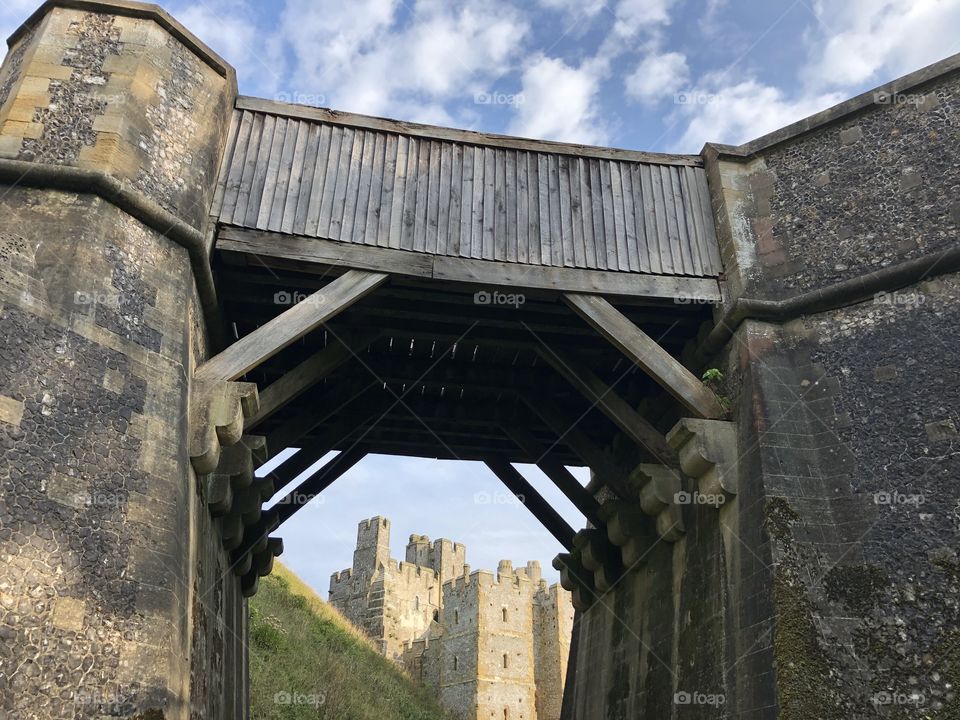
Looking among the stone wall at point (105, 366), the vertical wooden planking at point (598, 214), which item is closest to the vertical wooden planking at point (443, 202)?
the vertical wooden planking at point (598, 214)

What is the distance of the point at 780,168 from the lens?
8648mm

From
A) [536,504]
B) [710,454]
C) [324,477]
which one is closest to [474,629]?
[536,504]

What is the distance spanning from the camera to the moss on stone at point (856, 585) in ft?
19.8

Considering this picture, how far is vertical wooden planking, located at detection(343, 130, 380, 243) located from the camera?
26.2ft

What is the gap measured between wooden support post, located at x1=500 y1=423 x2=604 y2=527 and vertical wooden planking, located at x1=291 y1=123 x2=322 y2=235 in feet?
13.6

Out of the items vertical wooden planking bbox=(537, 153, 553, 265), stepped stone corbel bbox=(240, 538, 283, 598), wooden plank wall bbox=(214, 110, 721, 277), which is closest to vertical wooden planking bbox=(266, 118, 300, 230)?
wooden plank wall bbox=(214, 110, 721, 277)

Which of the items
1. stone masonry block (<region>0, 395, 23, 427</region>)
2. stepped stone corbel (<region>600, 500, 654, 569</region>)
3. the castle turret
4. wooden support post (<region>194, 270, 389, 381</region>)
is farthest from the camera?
the castle turret

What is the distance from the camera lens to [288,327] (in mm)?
7332

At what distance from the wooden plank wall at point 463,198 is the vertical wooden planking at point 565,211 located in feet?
0.05

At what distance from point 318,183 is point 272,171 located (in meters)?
0.45

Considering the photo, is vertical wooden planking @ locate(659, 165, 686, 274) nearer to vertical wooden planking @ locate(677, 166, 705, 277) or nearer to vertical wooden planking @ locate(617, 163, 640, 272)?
vertical wooden planking @ locate(677, 166, 705, 277)

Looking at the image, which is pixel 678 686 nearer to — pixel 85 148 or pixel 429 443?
pixel 429 443

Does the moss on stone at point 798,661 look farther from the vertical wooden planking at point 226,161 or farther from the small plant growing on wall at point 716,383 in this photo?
the vertical wooden planking at point 226,161

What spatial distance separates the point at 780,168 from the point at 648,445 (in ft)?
10.5
